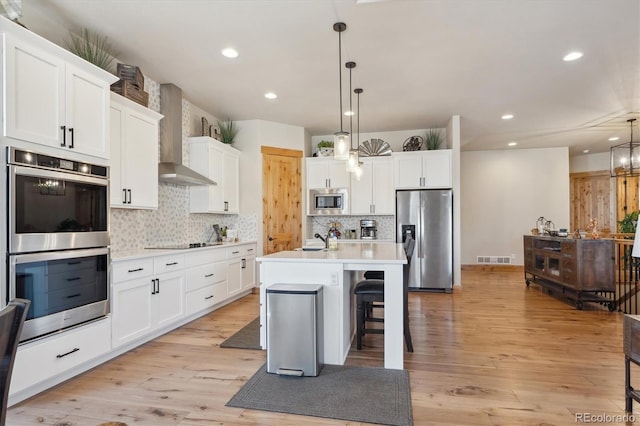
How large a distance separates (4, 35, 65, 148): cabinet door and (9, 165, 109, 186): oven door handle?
0.18 m

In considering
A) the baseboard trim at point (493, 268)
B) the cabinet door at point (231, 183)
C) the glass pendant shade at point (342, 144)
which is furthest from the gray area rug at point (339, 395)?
the baseboard trim at point (493, 268)

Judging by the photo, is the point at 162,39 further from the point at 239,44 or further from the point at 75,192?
the point at 75,192

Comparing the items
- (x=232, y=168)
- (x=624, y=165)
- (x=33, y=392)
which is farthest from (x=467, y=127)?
(x=33, y=392)

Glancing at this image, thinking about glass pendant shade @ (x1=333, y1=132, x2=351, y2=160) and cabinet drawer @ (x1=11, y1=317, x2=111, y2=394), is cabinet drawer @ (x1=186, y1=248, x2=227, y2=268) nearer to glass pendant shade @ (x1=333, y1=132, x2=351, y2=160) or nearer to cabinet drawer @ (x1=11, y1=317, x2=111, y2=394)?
cabinet drawer @ (x1=11, y1=317, x2=111, y2=394)

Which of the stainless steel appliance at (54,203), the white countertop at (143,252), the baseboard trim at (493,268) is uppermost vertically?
the stainless steel appliance at (54,203)

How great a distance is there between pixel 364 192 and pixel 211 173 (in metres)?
2.60

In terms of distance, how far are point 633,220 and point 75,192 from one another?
8.18 metres

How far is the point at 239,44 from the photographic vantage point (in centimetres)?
333

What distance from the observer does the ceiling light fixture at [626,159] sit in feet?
17.0

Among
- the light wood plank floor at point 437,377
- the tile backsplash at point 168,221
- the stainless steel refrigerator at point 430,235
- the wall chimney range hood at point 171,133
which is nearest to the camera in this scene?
the light wood plank floor at point 437,377

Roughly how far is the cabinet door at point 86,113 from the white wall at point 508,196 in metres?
7.41

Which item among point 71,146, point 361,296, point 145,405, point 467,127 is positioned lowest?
point 145,405

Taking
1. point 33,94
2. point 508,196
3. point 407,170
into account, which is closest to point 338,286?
point 33,94

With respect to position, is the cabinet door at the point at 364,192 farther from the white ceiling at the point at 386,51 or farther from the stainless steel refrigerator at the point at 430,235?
the white ceiling at the point at 386,51
